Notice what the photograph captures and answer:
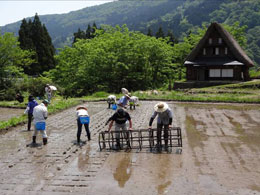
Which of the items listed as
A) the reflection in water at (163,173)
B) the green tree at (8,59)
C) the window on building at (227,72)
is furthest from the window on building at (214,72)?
the reflection in water at (163,173)

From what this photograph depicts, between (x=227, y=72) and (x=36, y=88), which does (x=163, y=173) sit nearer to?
(x=36, y=88)

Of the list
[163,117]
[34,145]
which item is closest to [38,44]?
[34,145]

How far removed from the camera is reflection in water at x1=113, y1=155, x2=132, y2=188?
7316 millimetres

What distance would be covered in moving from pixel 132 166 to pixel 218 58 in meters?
33.6

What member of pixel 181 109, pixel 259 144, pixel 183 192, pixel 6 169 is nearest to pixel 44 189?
pixel 6 169

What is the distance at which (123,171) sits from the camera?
7.98 m

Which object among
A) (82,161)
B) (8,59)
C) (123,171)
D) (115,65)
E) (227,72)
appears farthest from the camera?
(227,72)

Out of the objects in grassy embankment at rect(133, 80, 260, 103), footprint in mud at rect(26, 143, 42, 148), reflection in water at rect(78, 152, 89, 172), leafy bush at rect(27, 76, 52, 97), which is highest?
reflection in water at rect(78, 152, 89, 172)

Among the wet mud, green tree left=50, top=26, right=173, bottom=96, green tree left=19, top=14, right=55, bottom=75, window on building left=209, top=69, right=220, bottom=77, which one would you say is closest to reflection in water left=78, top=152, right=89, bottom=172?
the wet mud

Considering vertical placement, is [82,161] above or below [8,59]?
below

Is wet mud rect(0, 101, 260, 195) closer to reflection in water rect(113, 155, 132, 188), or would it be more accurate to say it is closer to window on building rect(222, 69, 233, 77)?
reflection in water rect(113, 155, 132, 188)

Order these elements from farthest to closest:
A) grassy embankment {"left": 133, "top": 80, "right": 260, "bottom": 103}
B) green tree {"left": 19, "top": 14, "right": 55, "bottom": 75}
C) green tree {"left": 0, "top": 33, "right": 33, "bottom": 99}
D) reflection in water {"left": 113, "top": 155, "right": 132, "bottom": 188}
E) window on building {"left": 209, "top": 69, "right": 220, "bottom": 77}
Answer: green tree {"left": 19, "top": 14, "right": 55, "bottom": 75}
window on building {"left": 209, "top": 69, "right": 220, "bottom": 77}
green tree {"left": 0, "top": 33, "right": 33, "bottom": 99}
grassy embankment {"left": 133, "top": 80, "right": 260, "bottom": 103}
reflection in water {"left": 113, "top": 155, "right": 132, "bottom": 188}

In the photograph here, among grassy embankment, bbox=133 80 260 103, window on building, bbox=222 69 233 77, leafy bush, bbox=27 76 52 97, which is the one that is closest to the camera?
grassy embankment, bbox=133 80 260 103

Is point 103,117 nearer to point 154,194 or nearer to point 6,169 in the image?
point 6,169
